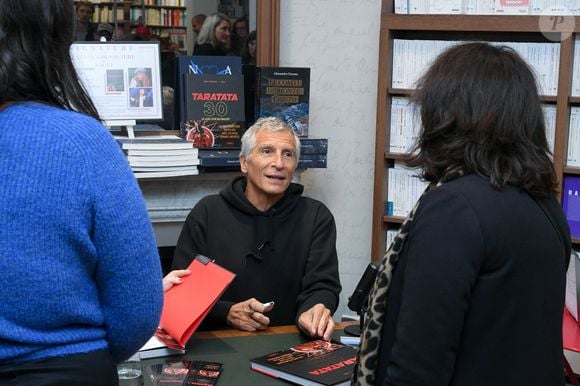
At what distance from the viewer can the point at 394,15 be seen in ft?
12.8

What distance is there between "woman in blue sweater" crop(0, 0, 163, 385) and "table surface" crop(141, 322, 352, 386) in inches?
31.8

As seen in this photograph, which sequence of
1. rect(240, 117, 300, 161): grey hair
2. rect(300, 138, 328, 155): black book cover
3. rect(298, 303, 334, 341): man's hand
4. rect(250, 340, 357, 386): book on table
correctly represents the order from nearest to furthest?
rect(250, 340, 357, 386): book on table
rect(298, 303, 334, 341): man's hand
rect(240, 117, 300, 161): grey hair
rect(300, 138, 328, 155): black book cover

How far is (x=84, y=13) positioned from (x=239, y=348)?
228cm

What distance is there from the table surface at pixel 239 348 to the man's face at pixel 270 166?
67cm

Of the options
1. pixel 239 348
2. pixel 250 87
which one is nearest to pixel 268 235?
pixel 239 348

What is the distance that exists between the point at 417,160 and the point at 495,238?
25cm

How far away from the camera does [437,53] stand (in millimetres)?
3945

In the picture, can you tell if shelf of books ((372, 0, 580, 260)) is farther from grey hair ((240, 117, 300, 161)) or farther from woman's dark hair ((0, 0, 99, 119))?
woman's dark hair ((0, 0, 99, 119))

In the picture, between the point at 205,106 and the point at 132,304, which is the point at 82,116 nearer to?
the point at 132,304

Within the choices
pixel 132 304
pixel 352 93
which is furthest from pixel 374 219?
pixel 132 304

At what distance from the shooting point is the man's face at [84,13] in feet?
13.0

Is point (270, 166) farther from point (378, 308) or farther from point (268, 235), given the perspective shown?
point (378, 308)

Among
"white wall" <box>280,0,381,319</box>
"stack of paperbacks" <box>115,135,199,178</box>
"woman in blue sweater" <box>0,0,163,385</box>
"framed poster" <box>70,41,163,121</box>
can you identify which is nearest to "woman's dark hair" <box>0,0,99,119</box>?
"woman in blue sweater" <box>0,0,163,385</box>

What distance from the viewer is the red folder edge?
224 centimetres
